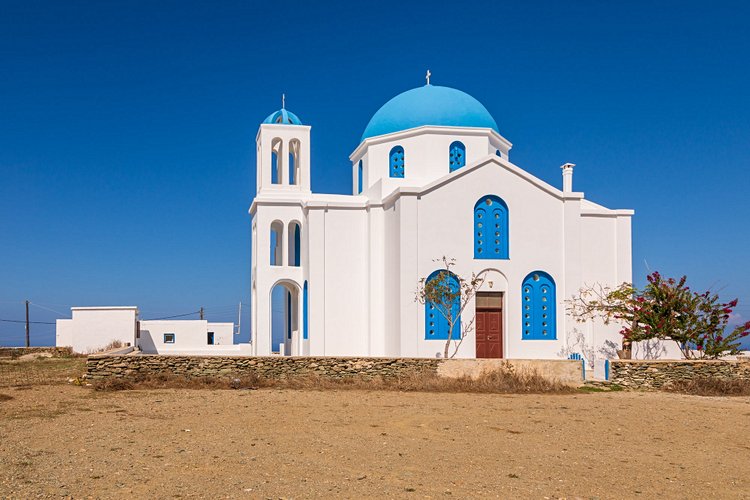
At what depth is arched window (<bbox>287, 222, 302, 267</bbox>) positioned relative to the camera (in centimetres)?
2658

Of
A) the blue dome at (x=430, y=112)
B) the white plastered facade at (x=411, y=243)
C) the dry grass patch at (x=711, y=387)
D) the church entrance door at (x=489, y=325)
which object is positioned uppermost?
the blue dome at (x=430, y=112)

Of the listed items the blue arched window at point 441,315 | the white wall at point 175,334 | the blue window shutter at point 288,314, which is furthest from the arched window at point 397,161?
the white wall at point 175,334

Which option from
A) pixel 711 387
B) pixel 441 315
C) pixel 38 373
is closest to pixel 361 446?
pixel 711 387

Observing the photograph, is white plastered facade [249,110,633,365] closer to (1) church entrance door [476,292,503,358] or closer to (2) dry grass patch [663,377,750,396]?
(1) church entrance door [476,292,503,358]

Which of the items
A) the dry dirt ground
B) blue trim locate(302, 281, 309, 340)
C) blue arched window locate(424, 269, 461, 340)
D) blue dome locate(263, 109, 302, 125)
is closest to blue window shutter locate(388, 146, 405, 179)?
blue dome locate(263, 109, 302, 125)

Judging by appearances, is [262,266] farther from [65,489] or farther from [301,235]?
[65,489]

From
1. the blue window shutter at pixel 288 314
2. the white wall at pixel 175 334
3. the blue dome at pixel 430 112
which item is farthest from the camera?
the white wall at pixel 175 334

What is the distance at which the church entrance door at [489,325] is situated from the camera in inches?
866

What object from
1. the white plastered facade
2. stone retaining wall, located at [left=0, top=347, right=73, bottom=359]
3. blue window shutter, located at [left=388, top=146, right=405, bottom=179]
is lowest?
stone retaining wall, located at [left=0, top=347, right=73, bottom=359]

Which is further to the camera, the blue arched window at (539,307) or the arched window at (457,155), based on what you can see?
the arched window at (457,155)

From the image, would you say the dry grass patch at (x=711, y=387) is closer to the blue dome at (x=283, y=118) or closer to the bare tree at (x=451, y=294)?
the bare tree at (x=451, y=294)

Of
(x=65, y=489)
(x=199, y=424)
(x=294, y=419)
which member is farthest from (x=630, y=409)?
(x=65, y=489)

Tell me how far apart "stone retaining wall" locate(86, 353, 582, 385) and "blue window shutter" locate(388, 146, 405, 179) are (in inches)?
361

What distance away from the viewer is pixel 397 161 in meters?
25.1
